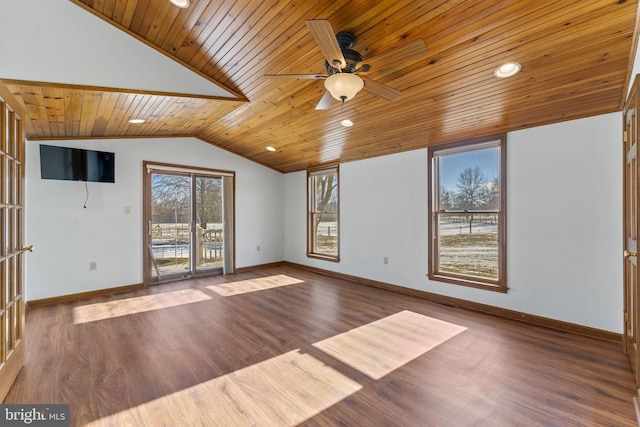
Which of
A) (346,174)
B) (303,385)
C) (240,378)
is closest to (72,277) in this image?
(240,378)

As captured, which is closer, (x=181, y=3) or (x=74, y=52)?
(x=181, y=3)

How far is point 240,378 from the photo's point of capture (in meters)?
2.23

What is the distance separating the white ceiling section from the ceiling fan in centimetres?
173

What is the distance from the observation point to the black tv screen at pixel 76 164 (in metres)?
3.92

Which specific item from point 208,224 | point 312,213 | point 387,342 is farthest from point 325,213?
point 387,342

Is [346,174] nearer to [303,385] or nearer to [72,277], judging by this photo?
[303,385]

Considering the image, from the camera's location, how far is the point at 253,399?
1.98 m

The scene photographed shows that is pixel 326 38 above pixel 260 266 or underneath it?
above

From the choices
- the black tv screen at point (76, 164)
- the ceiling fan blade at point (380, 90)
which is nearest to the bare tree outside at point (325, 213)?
the ceiling fan blade at point (380, 90)

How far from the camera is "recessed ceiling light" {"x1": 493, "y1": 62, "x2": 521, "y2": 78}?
7.86 feet

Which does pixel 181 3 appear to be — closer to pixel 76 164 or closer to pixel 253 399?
pixel 253 399

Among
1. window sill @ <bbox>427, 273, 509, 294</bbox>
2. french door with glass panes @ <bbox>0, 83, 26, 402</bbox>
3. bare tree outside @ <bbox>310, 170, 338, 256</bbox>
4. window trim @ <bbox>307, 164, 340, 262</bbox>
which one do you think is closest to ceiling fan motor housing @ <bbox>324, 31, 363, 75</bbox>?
french door with glass panes @ <bbox>0, 83, 26, 402</bbox>

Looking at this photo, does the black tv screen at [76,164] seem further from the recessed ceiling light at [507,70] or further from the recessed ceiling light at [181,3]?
the recessed ceiling light at [507,70]

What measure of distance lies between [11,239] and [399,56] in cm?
322
